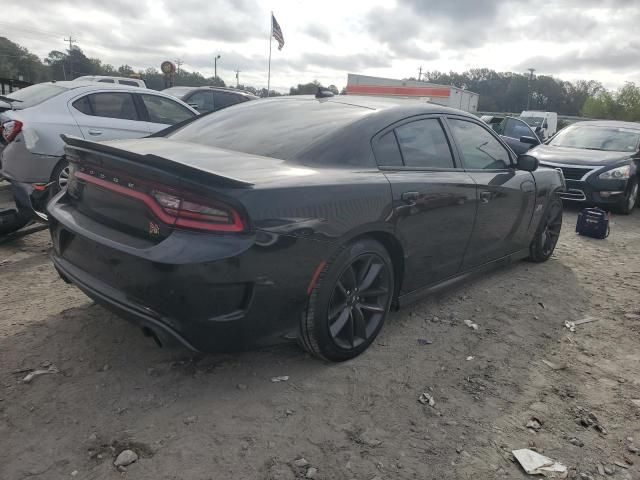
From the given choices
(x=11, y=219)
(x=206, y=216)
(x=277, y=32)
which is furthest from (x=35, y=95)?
(x=277, y=32)

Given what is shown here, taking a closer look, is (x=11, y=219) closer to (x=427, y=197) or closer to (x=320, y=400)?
(x=320, y=400)

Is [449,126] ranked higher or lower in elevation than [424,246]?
higher

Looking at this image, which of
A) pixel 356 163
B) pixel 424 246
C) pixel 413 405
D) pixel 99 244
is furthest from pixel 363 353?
pixel 99 244

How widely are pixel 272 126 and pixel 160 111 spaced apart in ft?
14.4

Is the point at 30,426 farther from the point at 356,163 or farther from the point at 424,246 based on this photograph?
the point at 424,246

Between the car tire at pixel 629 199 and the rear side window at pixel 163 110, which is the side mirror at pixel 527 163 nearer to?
the rear side window at pixel 163 110

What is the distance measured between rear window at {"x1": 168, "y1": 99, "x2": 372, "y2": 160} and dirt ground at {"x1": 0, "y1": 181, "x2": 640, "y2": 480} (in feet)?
4.15

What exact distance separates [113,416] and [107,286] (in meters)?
0.63

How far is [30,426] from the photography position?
2336 millimetres

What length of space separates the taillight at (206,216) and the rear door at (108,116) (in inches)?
180

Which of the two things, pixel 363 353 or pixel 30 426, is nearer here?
pixel 30 426

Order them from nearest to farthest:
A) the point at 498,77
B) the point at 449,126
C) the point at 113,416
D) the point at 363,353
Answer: the point at 113,416
the point at 363,353
the point at 449,126
the point at 498,77

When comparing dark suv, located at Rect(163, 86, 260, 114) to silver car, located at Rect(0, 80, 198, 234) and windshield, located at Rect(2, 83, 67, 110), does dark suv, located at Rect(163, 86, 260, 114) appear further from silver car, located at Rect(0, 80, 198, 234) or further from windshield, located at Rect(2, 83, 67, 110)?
windshield, located at Rect(2, 83, 67, 110)

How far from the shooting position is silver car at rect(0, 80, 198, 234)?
194 inches
